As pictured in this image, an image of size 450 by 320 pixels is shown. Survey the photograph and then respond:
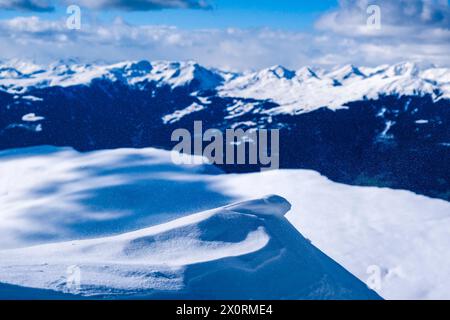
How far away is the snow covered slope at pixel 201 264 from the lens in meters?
15.1

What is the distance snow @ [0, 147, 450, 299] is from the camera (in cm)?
1603

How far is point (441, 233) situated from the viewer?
2488 cm

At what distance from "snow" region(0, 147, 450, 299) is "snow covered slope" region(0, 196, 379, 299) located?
0.17 feet

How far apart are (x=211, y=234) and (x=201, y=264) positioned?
9.96ft

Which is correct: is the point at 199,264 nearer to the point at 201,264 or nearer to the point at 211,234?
the point at 201,264

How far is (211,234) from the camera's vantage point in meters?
19.6

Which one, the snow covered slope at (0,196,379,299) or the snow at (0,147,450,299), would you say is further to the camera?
the snow at (0,147,450,299)

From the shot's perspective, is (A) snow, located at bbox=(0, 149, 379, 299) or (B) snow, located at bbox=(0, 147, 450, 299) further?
(B) snow, located at bbox=(0, 147, 450, 299)

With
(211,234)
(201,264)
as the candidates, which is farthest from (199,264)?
(211,234)

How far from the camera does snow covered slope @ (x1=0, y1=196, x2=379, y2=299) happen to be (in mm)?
15070

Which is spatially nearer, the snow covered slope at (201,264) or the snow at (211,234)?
the snow covered slope at (201,264)

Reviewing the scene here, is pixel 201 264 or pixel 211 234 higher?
pixel 211 234

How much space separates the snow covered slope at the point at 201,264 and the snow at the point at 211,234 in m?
0.05
